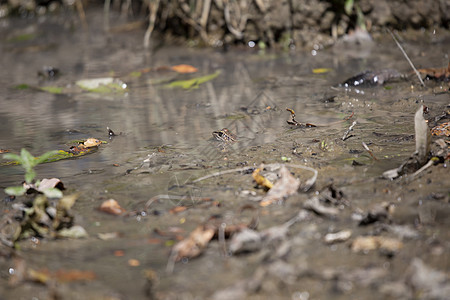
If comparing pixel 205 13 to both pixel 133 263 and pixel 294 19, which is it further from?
pixel 133 263

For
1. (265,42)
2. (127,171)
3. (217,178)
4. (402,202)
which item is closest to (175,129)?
(127,171)

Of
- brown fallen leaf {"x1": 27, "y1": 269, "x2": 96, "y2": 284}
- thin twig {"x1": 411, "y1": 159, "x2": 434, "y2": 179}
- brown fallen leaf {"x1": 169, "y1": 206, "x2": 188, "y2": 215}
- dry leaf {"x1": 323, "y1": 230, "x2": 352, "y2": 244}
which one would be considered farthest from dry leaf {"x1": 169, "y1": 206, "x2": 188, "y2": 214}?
thin twig {"x1": 411, "y1": 159, "x2": 434, "y2": 179}

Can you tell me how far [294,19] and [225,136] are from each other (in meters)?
2.80

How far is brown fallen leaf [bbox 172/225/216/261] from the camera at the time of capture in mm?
1638

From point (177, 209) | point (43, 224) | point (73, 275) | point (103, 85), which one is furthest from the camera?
point (103, 85)

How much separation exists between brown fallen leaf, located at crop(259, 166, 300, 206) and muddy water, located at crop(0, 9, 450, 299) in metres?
0.05

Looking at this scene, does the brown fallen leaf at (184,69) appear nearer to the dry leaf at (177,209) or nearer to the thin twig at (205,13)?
the thin twig at (205,13)

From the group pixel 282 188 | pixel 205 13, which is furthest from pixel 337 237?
pixel 205 13

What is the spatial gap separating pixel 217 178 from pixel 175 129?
889 mm

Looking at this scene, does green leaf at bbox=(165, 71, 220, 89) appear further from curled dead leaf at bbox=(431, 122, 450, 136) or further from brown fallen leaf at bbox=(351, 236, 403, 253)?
brown fallen leaf at bbox=(351, 236, 403, 253)

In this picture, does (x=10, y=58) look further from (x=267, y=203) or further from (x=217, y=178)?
(x=267, y=203)

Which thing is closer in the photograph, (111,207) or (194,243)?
(194,243)

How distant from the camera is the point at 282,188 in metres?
2.02

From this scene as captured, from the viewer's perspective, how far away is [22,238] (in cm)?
183
